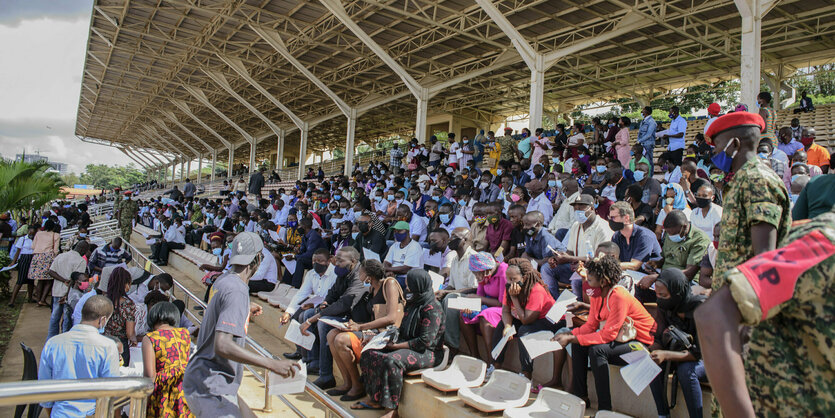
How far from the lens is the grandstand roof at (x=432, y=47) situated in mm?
15008

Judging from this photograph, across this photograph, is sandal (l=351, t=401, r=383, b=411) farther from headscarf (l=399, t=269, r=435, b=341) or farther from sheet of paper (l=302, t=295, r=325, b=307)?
sheet of paper (l=302, t=295, r=325, b=307)

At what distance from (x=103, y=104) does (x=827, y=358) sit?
4091 centimetres

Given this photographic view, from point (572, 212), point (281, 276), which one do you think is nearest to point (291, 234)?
point (281, 276)

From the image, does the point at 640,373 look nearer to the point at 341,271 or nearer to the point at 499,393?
the point at 499,393

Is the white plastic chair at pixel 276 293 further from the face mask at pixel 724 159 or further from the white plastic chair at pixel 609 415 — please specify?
the face mask at pixel 724 159

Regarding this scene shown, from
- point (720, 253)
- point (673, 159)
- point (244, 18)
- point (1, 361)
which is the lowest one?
point (1, 361)

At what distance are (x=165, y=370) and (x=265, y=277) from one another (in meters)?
5.49

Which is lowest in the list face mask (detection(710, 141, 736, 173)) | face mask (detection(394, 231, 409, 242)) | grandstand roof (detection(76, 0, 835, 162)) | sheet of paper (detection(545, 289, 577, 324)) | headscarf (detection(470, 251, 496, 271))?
sheet of paper (detection(545, 289, 577, 324))

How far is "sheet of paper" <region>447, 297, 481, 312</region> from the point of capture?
472 cm

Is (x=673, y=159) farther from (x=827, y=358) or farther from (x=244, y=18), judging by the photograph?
(x=244, y=18)

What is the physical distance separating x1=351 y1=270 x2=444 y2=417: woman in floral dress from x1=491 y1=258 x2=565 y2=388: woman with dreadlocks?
628mm

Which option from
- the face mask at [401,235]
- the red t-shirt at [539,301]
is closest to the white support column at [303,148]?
the face mask at [401,235]

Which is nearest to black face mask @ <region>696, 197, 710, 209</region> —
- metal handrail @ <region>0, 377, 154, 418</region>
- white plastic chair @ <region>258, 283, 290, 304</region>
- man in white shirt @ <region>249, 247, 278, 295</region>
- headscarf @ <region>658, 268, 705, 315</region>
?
headscarf @ <region>658, 268, 705, 315</region>

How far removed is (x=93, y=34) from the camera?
66.5ft
